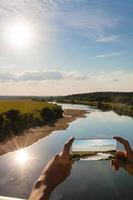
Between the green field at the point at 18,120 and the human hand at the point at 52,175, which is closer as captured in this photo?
the human hand at the point at 52,175

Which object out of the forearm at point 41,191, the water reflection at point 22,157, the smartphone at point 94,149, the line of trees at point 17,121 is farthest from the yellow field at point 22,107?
the forearm at point 41,191

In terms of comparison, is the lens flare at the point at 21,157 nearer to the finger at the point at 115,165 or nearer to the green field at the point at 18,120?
the green field at the point at 18,120

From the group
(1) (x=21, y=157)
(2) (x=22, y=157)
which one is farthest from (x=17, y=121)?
(2) (x=22, y=157)

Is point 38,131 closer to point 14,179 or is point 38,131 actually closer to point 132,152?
point 14,179

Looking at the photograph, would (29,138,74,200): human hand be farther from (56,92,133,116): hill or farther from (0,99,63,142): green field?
(56,92,133,116): hill

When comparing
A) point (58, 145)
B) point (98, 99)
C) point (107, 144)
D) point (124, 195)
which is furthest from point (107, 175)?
point (98, 99)

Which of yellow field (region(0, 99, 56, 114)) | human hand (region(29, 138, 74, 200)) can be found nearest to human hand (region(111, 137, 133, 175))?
human hand (region(29, 138, 74, 200))

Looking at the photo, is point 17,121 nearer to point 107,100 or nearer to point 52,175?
point 52,175
